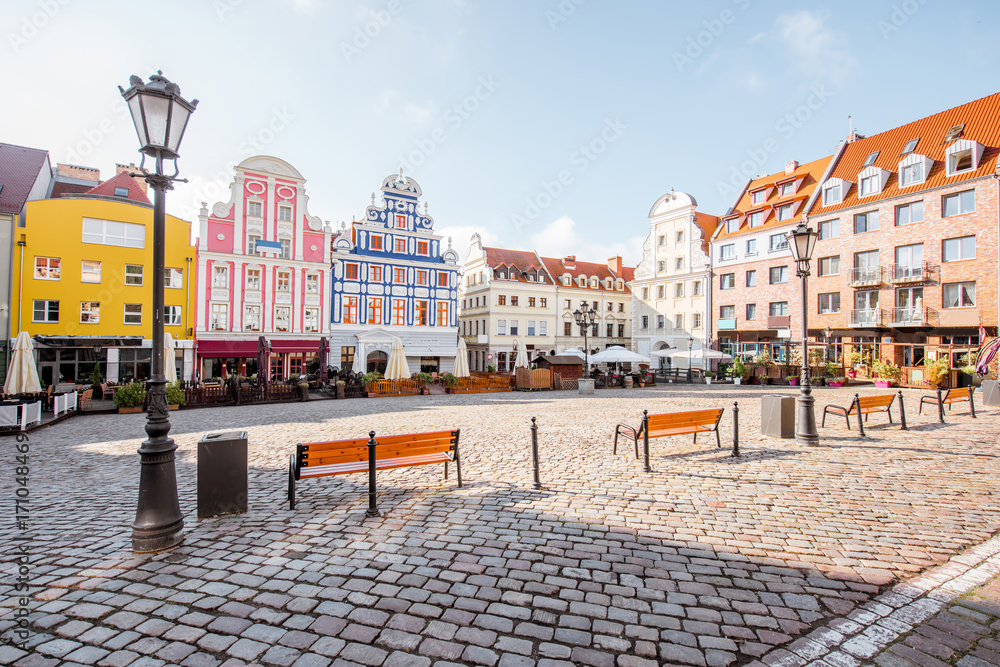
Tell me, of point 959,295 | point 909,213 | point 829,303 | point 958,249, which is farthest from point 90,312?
point 958,249

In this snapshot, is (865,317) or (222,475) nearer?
(222,475)

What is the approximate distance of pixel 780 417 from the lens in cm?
1051

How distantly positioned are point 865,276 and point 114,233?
47009 millimetres

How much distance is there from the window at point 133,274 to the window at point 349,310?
38.8 feet

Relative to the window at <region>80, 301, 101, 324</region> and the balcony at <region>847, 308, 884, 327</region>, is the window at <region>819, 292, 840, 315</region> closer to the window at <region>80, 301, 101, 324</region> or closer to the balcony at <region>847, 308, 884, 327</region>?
the balcony at <region>847, 308, 884, 327</region>

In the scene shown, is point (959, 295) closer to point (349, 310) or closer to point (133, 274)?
point (349, 310)

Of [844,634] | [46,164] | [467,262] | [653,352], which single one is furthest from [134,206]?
[653,352]

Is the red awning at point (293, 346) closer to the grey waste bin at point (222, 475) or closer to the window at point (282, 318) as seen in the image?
the window at point (282, 318)

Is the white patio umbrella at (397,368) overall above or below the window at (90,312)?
below

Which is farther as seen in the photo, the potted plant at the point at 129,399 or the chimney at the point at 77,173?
the chimney at the point at 77,173

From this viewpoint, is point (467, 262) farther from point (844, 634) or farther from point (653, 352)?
point (844, 634)

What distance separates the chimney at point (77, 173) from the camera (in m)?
32.2

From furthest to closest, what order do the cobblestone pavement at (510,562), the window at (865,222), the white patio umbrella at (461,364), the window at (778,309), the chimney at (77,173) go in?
the window at (778,309)
the chimney at (77,173)
the window at (865,222)
the white patio umbrella at (461,364)
the cobblestone pavement at (510,562)

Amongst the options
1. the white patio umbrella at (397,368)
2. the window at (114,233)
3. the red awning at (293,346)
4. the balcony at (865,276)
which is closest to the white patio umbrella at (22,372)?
the window at (114,233)
